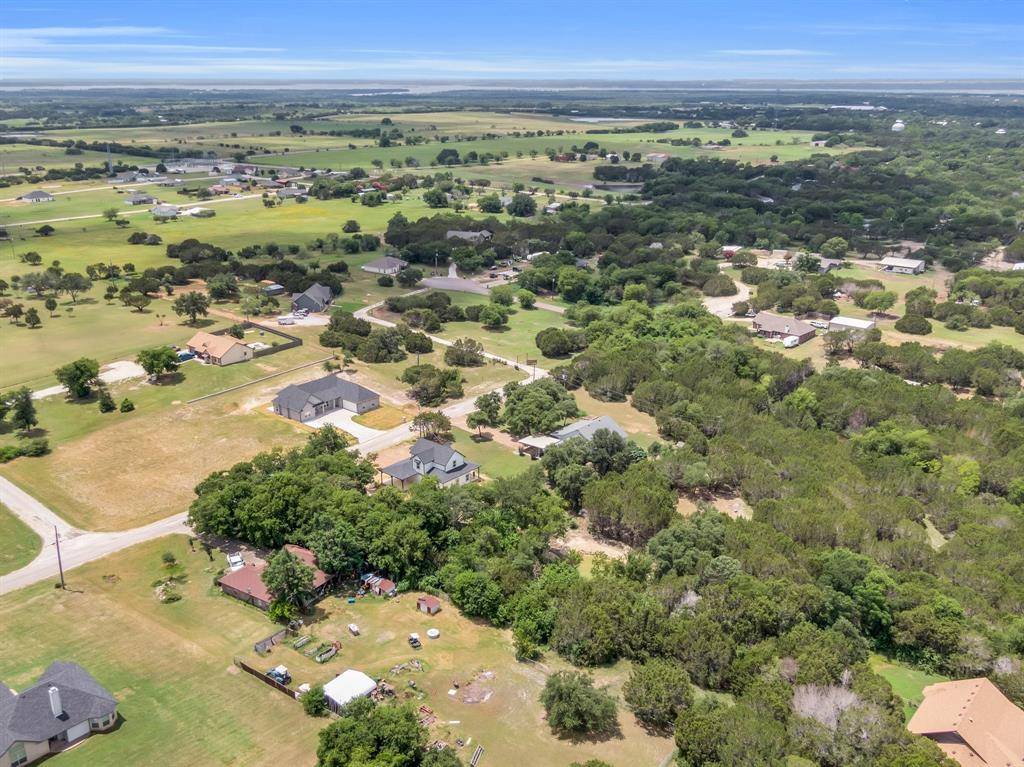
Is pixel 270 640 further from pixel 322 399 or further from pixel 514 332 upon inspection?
pixel 514 332

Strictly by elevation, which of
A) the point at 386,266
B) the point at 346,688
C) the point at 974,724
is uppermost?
the point at 386,266

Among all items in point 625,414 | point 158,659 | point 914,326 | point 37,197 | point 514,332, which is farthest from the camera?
point 37,197

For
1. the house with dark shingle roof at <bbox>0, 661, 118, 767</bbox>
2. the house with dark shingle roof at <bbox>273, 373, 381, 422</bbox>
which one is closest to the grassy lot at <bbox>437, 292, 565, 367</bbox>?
the house with dark shingle roof at <bbox>273, 373, 381, 422</bbox>

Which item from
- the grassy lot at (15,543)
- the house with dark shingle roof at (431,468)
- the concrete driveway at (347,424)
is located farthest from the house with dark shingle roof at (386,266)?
the grassy lot at (15,543)

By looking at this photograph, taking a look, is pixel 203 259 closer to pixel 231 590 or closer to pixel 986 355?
pixel 231 590

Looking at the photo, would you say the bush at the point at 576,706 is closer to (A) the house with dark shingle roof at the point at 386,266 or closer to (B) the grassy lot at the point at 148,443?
(B) the grassy lot at the point at 148,443

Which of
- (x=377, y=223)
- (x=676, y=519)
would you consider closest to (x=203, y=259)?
(x=377, y=223)

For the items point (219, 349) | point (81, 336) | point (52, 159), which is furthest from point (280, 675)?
point (52, 159)
